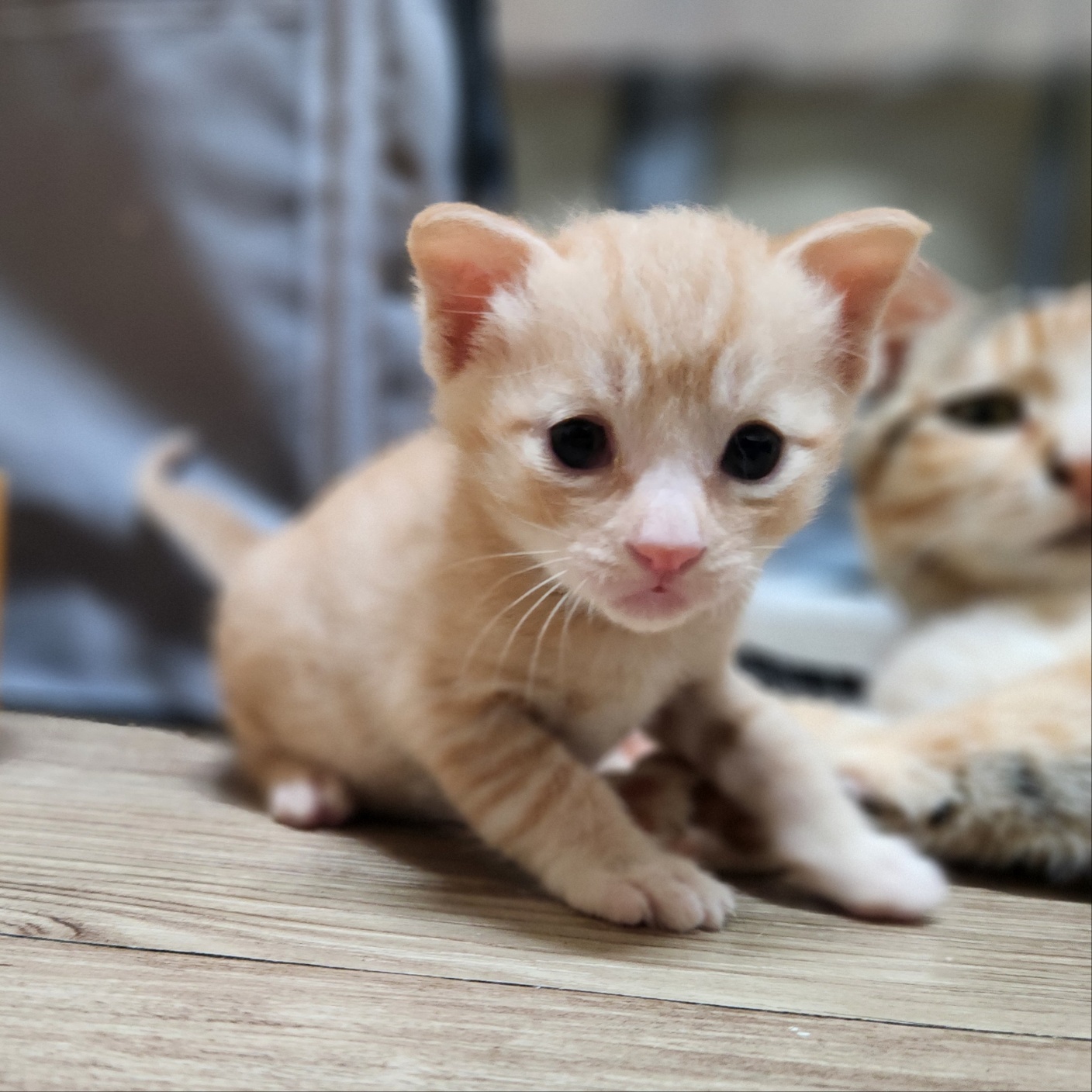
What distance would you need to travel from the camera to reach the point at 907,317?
1.18m

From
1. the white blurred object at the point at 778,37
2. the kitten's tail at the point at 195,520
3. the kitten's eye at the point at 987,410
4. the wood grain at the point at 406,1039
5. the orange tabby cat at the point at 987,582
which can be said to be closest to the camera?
the wood grain at the point at 406,1039

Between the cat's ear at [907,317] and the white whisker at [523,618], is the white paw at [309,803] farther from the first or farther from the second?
the cat's ear at [907,317]

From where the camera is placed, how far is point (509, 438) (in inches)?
30.2

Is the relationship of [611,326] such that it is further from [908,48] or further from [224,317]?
[908,48]

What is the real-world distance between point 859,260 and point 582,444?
258mm

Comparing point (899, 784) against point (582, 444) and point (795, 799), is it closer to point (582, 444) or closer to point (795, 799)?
point (795, 799)

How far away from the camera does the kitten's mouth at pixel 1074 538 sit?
105cm

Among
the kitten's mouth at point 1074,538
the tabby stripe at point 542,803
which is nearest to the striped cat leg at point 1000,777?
the kitten's mouth at point 1074,538

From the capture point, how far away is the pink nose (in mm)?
680

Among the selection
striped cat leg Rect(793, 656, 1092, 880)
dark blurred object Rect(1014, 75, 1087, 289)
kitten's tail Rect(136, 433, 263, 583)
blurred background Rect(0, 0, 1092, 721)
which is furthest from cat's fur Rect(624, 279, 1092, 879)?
kitten's tail Rect(136, 433, 263, 583)

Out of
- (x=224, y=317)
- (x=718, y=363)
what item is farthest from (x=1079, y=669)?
(x=224, y=317)

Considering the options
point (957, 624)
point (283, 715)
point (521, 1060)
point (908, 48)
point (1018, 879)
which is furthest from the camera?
point (908, 48)

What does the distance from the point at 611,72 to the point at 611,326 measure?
1.60 metres

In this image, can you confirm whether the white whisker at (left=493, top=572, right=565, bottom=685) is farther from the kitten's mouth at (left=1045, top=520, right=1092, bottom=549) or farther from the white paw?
the kitten's mouth at (left=1045, top=520, right=1092, bottom=549)
